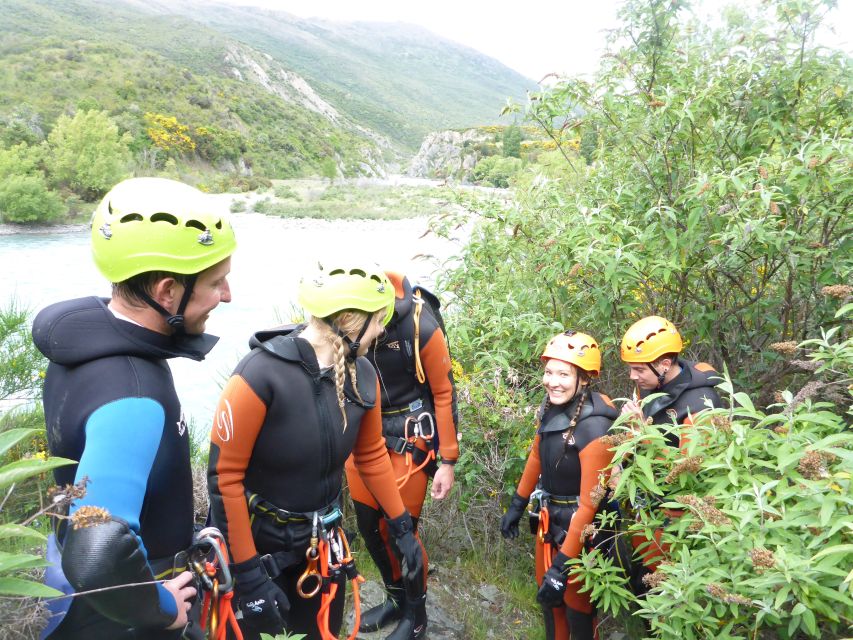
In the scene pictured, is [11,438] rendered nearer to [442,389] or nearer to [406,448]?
[406,448]

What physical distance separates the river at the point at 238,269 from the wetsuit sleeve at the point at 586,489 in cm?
616

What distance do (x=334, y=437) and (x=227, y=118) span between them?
6125 centimetres

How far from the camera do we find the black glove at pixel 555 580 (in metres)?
3.24

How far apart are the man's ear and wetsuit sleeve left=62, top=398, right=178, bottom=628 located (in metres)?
0.36

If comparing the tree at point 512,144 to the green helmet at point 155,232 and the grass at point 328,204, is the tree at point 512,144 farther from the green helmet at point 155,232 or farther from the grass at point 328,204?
the green helmet at point 155,232

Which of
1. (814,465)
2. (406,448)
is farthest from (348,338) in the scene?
(814,465)

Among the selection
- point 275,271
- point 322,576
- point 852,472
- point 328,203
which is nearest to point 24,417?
point 322,576

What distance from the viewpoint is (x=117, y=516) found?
1.50 metres

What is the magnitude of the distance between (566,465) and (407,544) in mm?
1104

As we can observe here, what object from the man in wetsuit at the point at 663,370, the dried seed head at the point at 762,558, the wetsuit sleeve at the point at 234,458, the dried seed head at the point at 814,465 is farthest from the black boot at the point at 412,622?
the dried seed head at the point at 814,465

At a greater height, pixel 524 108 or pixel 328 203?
pixel 524 108

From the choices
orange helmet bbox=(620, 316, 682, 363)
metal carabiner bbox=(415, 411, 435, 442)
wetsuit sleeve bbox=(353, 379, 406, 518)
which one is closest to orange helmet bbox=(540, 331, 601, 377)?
orange helmet bbox=(620, 316, 682, 363)

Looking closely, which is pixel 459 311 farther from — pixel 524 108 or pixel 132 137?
pixel 132 137

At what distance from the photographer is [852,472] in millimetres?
1640
